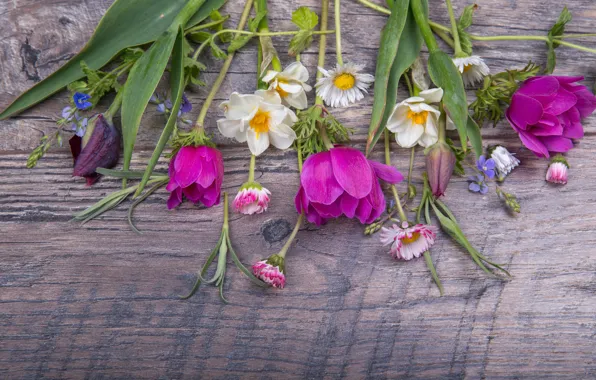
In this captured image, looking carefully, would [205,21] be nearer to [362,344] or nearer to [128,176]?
[128,176]

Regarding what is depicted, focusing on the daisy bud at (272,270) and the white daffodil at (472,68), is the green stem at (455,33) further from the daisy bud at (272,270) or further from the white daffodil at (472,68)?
the daisy bud at (272,270)

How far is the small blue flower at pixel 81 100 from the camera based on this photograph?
0.82 m

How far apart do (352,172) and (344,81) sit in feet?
0.56

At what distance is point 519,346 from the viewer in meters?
0.79

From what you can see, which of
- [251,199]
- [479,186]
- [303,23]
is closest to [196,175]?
[251,199]

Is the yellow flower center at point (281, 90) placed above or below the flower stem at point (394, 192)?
above

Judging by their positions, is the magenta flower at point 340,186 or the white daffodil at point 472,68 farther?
the white daffodil at point 472,68

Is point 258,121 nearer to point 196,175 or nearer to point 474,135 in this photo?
point 196,175

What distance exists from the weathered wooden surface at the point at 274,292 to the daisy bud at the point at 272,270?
0.04 metres

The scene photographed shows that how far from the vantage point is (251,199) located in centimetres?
79

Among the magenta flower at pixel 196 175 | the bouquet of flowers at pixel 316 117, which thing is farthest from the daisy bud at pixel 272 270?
the magenta flower at pixel 196 175

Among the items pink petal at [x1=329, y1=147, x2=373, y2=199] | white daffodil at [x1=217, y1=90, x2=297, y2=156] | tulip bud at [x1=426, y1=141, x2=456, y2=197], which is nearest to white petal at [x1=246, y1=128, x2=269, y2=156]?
white daffodil at [x1=217, y1=90, x2=297, y2=156]

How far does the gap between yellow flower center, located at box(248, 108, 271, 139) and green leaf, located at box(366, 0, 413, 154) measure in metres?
0.14

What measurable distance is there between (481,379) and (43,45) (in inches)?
30.0
